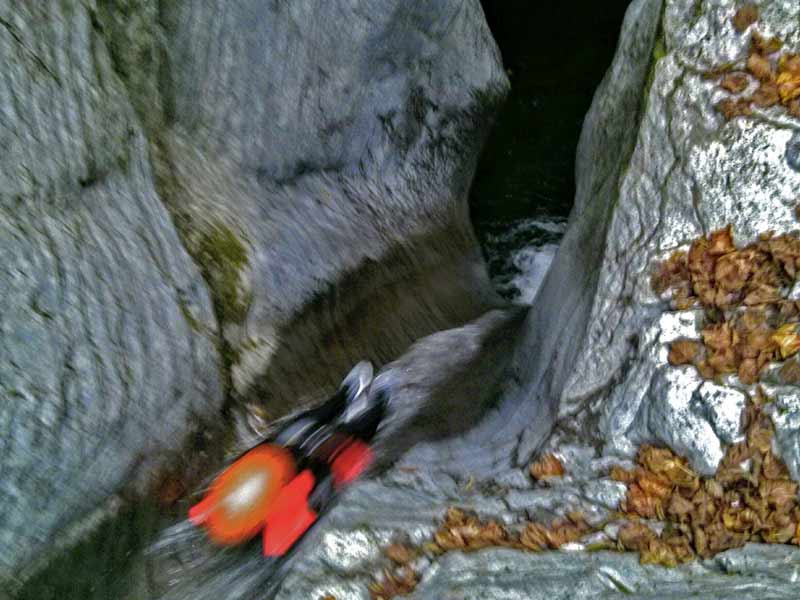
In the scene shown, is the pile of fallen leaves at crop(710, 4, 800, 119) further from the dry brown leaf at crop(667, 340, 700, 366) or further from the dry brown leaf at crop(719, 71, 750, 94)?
the dry brown leaf at crop(667, 340, 700, 366)

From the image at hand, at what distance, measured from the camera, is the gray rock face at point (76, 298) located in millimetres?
3004

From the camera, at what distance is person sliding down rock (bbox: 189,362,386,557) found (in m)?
3.67

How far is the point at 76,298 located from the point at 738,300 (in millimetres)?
3062

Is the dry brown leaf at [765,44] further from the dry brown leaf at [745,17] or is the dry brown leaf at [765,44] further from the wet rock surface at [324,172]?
the wet rock surface at [324,172]

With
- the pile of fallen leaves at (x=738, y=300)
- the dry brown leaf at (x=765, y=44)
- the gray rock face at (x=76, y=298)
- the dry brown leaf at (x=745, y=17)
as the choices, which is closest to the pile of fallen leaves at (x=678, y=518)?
the pile of fallen leaves at (x=738, y=300)

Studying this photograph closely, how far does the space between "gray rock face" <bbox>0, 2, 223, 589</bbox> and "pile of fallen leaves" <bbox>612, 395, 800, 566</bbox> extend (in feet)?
7.89

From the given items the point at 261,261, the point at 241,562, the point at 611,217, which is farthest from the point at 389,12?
the point at 241,562

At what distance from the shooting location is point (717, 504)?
116 inches

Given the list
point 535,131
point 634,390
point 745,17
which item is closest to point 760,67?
point 745,17

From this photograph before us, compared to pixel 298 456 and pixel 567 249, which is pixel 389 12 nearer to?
pixel 567 249

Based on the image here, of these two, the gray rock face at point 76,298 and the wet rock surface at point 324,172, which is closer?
the gray rock face at point 76,298

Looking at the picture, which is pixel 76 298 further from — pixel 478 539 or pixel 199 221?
pixel 478 539

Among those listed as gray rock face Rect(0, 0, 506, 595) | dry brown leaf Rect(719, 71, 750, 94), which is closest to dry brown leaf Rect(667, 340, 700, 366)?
dry brown leaf Rect(719, 71, 750, 94)

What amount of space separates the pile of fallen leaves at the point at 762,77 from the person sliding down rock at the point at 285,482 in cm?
274
